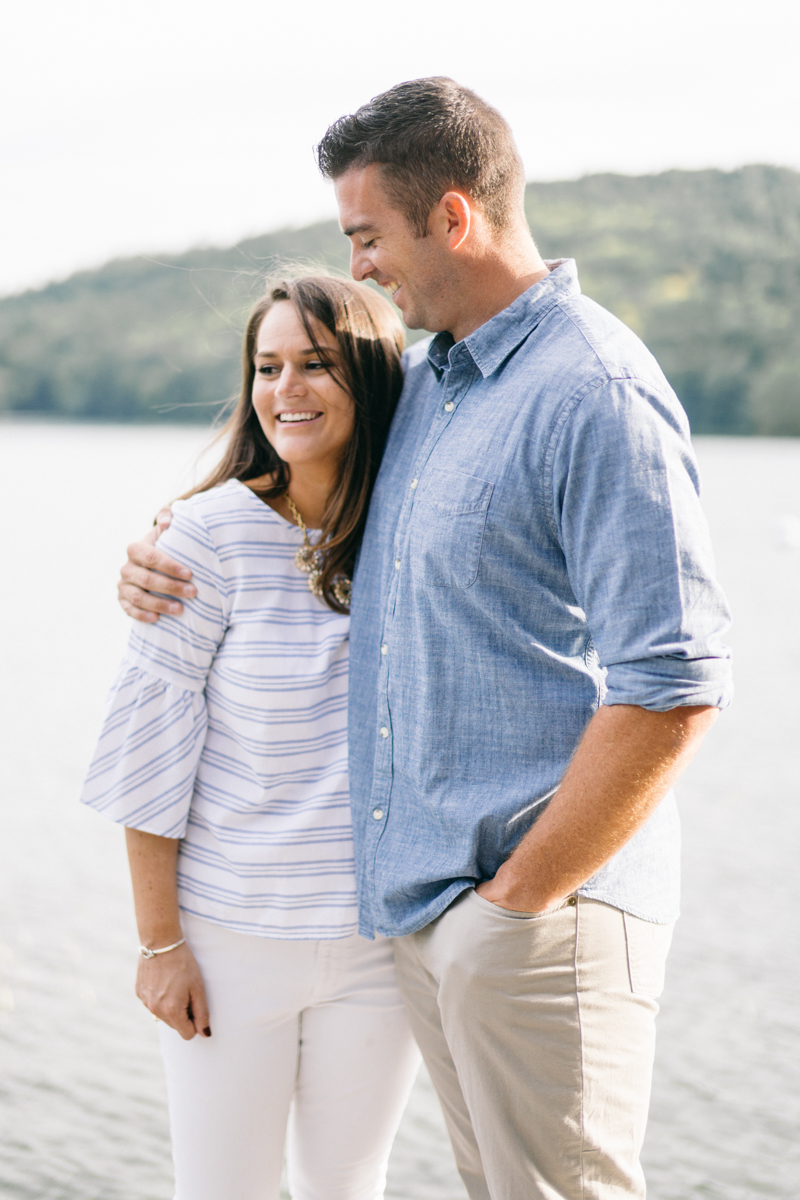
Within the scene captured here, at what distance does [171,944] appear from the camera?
5.54 ft

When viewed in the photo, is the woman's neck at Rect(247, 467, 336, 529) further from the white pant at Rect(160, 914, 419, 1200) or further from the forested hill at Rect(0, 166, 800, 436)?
the forested hill at Rect(0, 166, 800, 436)

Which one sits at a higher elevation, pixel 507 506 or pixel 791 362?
pixel 507 506

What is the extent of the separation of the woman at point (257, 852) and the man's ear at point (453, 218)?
312mm

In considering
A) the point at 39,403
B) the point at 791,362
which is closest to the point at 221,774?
the point at 791,362

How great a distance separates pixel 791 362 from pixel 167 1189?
3004cm

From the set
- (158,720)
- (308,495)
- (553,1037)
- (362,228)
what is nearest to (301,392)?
(308,495)

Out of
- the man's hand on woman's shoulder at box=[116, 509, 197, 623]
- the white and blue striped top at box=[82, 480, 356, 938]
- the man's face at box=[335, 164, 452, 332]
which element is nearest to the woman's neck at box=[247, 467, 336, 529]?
the white and blue striped top at box=[82, 480, 356, 938]

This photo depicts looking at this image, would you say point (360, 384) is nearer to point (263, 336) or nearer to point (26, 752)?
point (263, 336)

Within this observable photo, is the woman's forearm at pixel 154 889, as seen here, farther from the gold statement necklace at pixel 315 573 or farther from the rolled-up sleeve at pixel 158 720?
the gold statement necklace at pixel 315 573

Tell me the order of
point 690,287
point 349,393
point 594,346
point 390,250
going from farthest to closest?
1. point 690,287
2. point 349,393
3. point 390,250
4. point 594,346

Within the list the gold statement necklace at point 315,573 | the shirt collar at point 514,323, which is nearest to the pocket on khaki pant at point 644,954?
the gold statement necklace at point 315,573

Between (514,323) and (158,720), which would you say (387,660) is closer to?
(158,720)

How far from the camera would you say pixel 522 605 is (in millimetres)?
1400

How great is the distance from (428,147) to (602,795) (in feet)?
3.29
